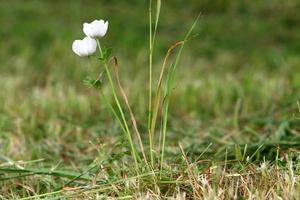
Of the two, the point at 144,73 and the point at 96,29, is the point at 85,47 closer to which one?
the point at 96,29

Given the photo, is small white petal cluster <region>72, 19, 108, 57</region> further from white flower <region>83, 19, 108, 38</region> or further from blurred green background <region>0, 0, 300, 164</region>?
blurred green background <region>0, 0, 300, 164</region>

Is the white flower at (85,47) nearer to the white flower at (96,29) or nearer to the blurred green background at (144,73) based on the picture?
the white flower at (96,29)

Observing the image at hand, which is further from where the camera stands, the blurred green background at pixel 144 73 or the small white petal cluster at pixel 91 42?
the blurred green background at pixel 144 73

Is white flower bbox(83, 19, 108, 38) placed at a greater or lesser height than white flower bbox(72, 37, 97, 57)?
greater

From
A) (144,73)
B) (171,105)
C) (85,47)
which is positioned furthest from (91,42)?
(144,73)

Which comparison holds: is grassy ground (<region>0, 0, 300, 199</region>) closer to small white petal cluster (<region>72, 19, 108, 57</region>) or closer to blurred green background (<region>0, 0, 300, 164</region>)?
blurred green background (<region>0, 0, 300, 164</region>)

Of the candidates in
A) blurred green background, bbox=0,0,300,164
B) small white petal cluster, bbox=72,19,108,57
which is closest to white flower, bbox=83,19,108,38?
small white petal cluster, bbox=72,19,108,57

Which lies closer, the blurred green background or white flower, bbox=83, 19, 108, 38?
white flower, bbox=83, 19, 108, 38

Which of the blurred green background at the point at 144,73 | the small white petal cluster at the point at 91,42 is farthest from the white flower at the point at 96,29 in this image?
the blurred green background at the point at 144,73

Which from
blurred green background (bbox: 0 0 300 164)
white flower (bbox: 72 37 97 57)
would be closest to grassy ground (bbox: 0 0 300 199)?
blurred green background (bbox: 0 0 300 164)
